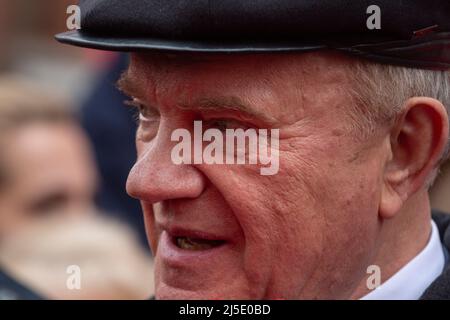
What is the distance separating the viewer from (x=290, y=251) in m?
2.55

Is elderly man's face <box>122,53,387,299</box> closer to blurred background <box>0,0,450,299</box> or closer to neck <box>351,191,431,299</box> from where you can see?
neck <box>351,191,431,299</box>

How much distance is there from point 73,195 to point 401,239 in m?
3.39

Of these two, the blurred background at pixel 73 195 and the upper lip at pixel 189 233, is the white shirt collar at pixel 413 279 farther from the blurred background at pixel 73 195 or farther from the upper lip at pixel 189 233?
the blurred background at pixel 73 195

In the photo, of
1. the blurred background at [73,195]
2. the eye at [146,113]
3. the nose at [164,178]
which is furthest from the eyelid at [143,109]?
the blurred background at [73,195]

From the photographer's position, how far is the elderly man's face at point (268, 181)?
2488mm

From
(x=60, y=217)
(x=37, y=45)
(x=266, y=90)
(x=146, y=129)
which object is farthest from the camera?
(x=37, y=45)

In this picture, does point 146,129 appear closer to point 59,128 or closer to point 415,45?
point 415,45

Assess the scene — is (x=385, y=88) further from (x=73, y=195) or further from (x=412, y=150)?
(x=73, y=195)

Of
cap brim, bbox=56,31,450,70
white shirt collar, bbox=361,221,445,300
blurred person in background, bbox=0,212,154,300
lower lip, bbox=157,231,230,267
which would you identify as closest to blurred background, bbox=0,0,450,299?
blurred person in background, bbox=0,212,154,300

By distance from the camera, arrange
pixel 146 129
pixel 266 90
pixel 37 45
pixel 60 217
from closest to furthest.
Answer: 1. pixel 266 90
2. pixel 146 129
3. pixel 60 217
4. pixel 37 45

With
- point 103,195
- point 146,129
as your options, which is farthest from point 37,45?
point 146,129

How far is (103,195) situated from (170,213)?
3.79 metres

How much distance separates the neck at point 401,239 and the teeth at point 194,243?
38 centimetres

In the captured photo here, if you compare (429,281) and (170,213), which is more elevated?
(170,213)
